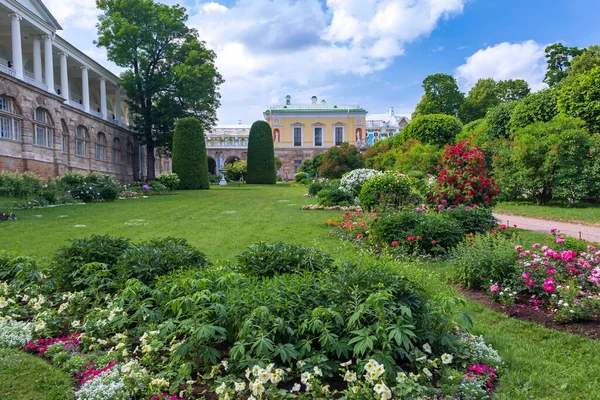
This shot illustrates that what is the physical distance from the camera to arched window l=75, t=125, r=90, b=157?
89.9 feet

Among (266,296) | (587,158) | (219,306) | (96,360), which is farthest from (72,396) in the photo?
(587,158)

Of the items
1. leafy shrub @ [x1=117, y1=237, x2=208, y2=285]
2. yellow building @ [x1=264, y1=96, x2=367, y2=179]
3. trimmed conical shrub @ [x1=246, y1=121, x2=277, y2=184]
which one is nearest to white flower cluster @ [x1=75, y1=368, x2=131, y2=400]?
leafy shrub @ [x1=117, y1=237, x2=208, y2=285]

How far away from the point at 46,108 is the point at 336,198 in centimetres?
1878

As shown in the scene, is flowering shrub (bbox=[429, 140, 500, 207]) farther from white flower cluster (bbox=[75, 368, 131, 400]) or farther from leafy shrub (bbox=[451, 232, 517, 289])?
white flower cluster (bbox=[75, 368, 131, 400])

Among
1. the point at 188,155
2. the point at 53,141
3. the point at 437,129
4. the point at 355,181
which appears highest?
the point at 437,129

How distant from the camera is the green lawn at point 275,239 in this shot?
256 cm

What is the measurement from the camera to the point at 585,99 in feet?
47.7

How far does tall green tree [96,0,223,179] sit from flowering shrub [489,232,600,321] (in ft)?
91.9

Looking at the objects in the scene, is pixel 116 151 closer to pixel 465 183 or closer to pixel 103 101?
pixel 103 101

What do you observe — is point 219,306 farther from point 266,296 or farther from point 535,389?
point 535,389

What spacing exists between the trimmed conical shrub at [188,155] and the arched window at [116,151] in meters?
10.4

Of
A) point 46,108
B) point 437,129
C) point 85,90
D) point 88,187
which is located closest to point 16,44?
point 46,108

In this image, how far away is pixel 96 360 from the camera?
109 inches

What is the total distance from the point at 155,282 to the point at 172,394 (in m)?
1.59
